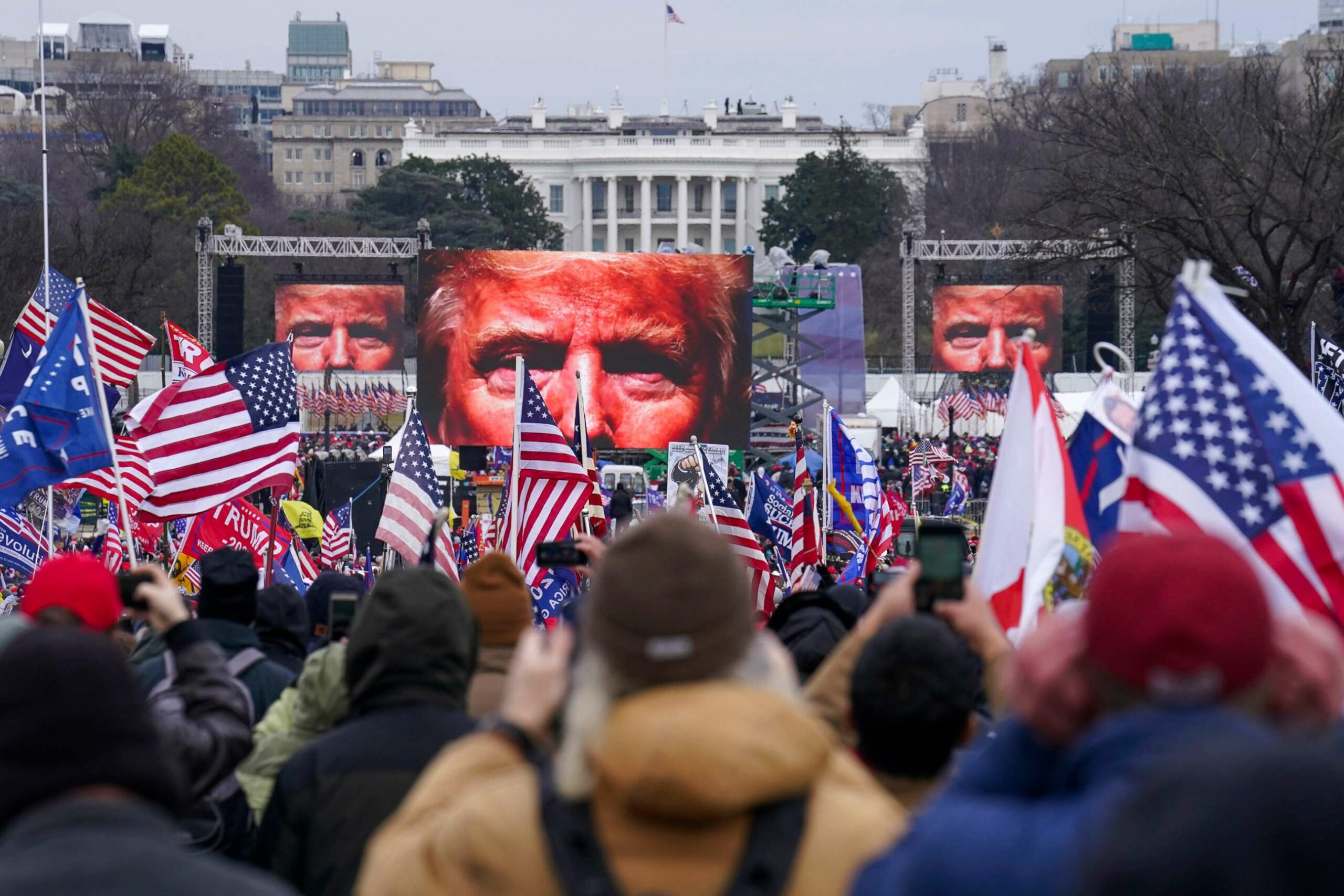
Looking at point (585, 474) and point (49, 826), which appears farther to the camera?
point (585, 474)

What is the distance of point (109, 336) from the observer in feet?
45.0

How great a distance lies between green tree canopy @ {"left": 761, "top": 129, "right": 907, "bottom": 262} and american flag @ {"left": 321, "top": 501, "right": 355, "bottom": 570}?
216ft

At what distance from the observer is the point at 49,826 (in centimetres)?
225

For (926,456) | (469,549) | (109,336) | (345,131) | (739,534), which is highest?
(345,131)

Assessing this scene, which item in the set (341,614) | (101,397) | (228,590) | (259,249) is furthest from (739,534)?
(259,249)

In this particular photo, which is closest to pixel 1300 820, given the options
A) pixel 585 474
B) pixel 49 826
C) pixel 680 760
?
pixel 680 760

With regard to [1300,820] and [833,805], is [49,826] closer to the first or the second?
[833,805]

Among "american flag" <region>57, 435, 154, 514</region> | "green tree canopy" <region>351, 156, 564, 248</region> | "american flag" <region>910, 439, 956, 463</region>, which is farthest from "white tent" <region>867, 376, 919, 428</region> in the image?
"american flag" <region>57, 435, 154, 514</region>

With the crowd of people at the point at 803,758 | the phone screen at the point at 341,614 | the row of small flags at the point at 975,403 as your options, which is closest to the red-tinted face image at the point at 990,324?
the row of small flags at the point at 975,403

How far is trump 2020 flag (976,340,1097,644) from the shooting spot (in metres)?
4.84

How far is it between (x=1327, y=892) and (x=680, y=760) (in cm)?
76

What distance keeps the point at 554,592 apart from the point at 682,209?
10668 cm

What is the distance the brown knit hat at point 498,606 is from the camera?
439 cm

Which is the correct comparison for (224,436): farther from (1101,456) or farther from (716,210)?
(716,210)
